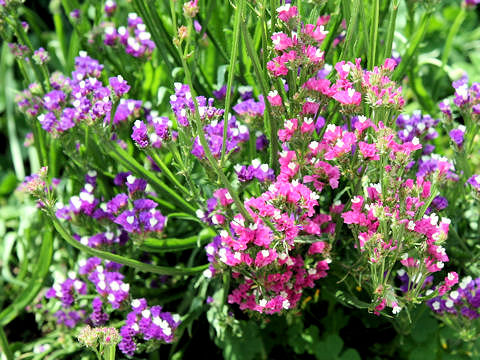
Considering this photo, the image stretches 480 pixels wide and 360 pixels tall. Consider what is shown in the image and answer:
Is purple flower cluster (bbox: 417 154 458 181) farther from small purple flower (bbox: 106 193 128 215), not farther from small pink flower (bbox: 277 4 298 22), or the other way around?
small purple flower (bbox: 106 193 128 215)

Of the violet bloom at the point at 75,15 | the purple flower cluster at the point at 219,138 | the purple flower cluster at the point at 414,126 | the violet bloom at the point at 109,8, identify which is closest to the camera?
the purple flower cluster at the point at 219,138

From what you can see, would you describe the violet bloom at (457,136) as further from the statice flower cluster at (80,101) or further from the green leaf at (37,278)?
the green leaf at (37,278)

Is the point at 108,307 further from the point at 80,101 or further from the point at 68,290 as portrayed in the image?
the point at 80,101

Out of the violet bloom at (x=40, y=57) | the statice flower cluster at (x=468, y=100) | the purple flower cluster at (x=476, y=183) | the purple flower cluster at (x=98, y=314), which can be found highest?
the violet bloom at (x=40, y=57)

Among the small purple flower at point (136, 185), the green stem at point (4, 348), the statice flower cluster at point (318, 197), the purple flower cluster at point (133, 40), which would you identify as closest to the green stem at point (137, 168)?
the small purple flower at point (136, 185)

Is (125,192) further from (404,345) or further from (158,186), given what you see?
(404,345)

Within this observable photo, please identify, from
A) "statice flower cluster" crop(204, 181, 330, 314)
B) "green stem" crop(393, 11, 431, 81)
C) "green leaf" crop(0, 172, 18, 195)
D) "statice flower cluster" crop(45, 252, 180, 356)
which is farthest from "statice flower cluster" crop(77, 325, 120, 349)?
"green leaf" crop(0, 172, 18, 195)

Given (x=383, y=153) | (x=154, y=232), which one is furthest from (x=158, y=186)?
(x=383, y=153)

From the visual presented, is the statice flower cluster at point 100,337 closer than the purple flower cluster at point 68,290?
Yes
